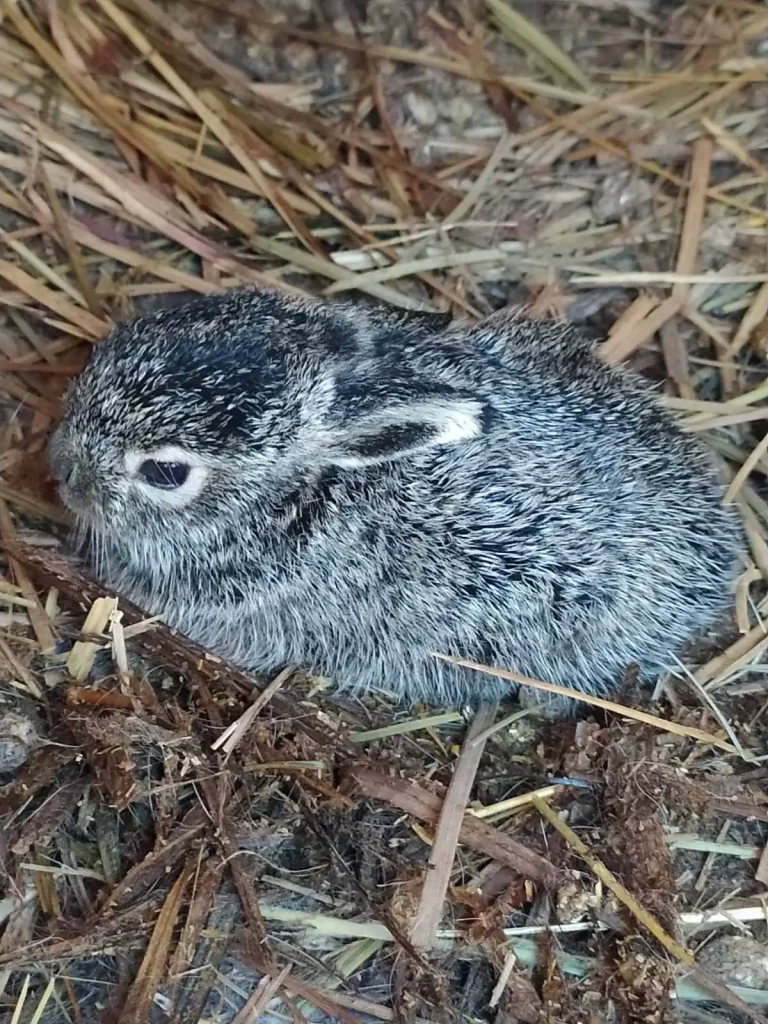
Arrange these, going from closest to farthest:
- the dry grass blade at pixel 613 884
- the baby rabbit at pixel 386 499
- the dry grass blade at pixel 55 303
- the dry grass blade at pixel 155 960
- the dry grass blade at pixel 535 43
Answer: the dry grass blade at pixel 155 960 → the dry grass blade at pixel 613 884 → the baby rabbit at pixel 386 499 → the dry grass blade at pixel 55 303 → the dry grass blade at pixel 535 43

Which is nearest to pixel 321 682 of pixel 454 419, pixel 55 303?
pixel 454 419

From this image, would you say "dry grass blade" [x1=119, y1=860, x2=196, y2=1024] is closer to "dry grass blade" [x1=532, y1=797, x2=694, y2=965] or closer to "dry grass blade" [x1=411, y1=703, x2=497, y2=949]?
"dry grass blade" [x1=411, y1=703, x2=497, y2=949]

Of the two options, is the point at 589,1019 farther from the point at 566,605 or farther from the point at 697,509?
the point at 697,509

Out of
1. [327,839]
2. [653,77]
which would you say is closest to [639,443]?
[327,839]

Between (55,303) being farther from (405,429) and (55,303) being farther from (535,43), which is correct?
(535,43)

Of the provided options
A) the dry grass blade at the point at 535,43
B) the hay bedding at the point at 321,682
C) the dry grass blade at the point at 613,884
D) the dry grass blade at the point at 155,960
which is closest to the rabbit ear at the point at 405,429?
the hay bedding at the point at 321,682

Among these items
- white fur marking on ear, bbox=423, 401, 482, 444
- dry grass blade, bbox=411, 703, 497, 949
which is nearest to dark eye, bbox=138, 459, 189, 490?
white fur marking on ear, bbox=423, 401, 482, 444

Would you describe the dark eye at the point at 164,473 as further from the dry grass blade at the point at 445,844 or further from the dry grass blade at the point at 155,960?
the dry grass blade at the point at 445,844
